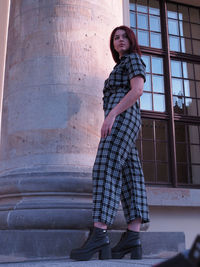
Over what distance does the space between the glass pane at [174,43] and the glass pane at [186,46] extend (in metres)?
0.12

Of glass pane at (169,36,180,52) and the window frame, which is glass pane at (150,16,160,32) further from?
glass pane at (169,36,180,52)

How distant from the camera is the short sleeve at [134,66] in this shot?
2596mm

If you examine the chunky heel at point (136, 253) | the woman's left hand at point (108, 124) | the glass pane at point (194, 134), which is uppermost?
the glass pane at point (194, 134)

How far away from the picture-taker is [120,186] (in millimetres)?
2492

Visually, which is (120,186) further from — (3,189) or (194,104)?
(194,104)

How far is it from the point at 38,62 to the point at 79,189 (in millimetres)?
1219

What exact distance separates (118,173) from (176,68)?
20.2 feet

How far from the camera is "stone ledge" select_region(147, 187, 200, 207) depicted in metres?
6.32

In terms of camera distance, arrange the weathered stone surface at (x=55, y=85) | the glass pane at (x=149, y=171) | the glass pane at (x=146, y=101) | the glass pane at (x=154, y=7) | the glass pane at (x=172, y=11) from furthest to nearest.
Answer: the glass pane at (x=172, y=11)
the glass pane at (x=154, y=7)
the glass pane at (x=146, y=101)
the glass pane at (x=149, y=171)
the weathered stone surface at (x=55, y=85)

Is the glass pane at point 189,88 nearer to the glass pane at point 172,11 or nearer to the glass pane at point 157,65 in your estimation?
the glass pane at point 157,65

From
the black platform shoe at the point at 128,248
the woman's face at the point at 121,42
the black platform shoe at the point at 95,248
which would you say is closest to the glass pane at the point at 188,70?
the woman's face at the point at 121,42

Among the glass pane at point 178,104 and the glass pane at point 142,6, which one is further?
the glass pane at point 142,6

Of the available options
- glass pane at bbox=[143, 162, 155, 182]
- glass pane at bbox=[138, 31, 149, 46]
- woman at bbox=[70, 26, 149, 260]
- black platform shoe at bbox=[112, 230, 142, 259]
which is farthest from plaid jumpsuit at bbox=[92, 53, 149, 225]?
glass pane at bbox=[138, 31, 149, 46]

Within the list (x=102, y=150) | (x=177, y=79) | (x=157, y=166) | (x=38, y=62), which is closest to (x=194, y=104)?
(x=177, y=79)
